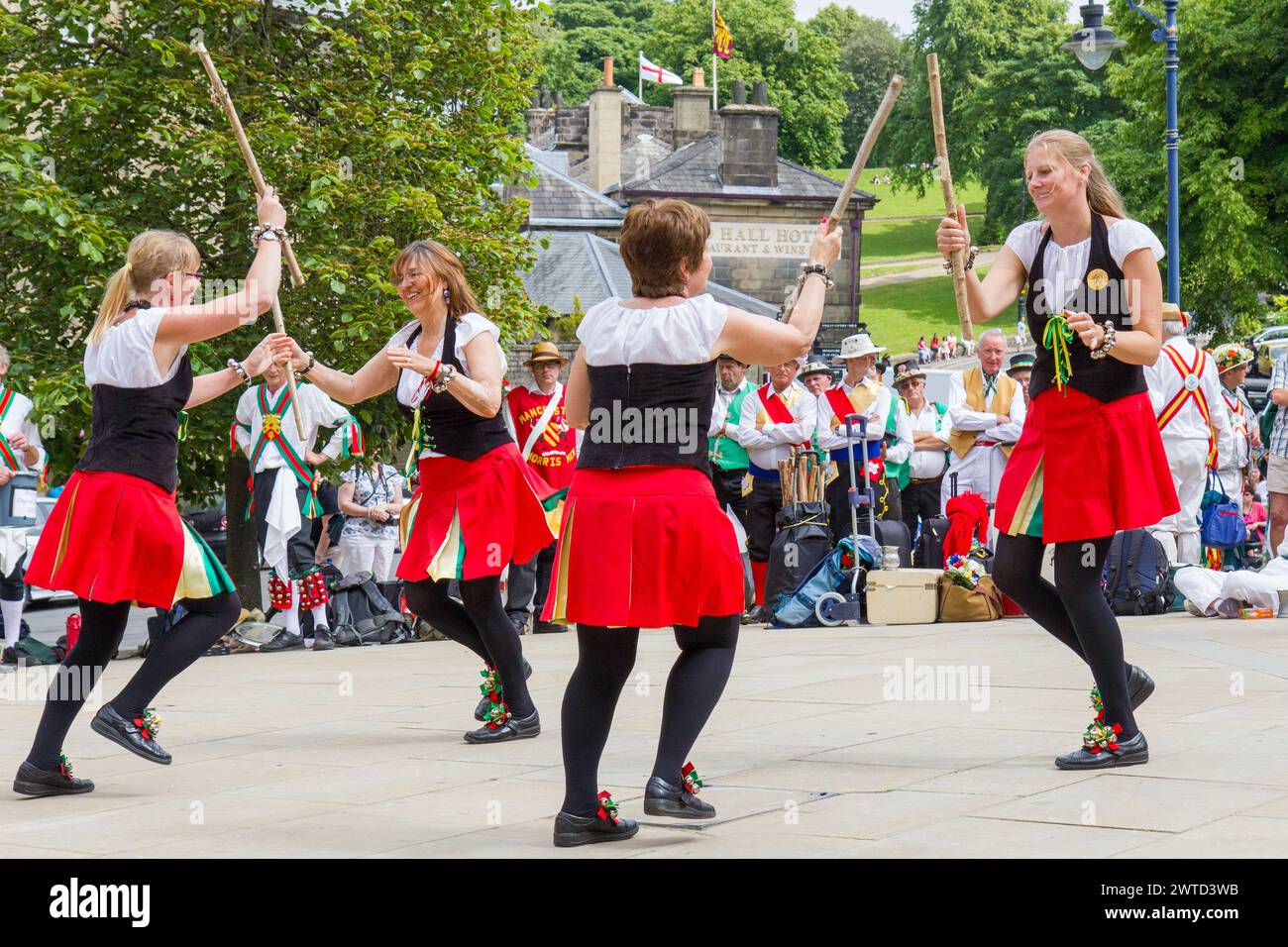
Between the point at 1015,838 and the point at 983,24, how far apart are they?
83306 mm

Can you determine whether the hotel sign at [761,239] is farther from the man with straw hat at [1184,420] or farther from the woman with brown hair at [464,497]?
the woman with brown hair at [464,497]

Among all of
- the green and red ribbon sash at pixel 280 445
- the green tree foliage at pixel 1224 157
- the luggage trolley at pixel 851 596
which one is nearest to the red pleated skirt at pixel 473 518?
the green and red ribbon sash at pixel 280 445

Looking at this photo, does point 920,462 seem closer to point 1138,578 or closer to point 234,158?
point 1138,578

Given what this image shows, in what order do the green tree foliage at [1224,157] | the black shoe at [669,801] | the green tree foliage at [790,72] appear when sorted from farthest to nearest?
1. the green tree foliage at [790,72]
2. the green tree foliage at [1224,157]
3. the black shoe at [669,801]

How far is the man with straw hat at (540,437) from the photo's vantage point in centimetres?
1300

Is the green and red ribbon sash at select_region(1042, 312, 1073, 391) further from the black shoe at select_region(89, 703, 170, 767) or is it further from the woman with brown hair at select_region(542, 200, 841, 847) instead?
the black shoe at select_region(89, 703, 170, 767)

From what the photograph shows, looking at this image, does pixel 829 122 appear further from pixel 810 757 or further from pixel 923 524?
pixel 810 757

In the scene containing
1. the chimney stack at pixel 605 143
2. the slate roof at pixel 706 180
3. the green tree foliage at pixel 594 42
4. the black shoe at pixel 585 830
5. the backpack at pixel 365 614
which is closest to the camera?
the black shoe at pixel 585 830

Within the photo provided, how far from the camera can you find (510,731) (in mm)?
7207

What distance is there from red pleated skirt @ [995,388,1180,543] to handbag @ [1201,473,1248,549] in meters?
8.66

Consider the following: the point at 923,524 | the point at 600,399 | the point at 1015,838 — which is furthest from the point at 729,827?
the point at 923,524

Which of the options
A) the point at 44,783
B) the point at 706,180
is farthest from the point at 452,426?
the point at 706,180

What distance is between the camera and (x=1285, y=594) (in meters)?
11.6

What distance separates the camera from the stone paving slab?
16.2ft
